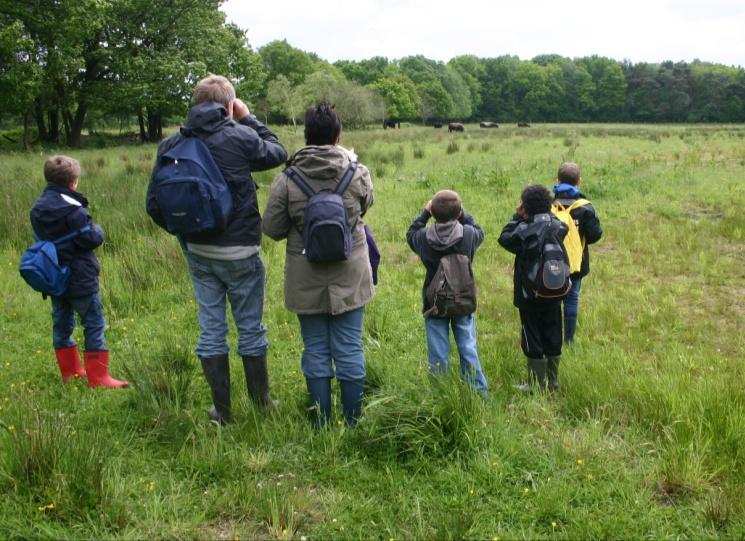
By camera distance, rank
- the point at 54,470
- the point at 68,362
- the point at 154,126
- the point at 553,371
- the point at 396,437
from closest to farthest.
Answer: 1. the point at 54,470
2. the point at 396,437
3. the point at 553,371
4. the point at 68,362
5. the point at 154,126

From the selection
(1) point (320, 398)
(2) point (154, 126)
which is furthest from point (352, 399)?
(2) point (154, 126)

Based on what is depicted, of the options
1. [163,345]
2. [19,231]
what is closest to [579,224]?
[163,345]

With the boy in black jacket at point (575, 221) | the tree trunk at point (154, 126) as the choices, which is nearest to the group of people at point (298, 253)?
the boy in black jacket at point (575, 221)

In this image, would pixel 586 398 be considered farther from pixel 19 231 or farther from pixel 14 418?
pixel 19 231

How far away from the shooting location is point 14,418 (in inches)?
123

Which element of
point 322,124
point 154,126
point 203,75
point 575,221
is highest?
point 203,75

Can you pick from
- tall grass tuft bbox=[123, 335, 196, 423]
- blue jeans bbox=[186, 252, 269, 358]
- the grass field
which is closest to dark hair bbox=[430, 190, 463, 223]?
the grass field

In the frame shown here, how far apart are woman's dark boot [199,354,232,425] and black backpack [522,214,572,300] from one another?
209cm

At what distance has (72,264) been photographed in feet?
13.9

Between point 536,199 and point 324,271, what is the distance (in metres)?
1.70

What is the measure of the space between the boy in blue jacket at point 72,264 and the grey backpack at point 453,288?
92.6 inches

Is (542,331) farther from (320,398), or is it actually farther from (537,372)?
(320,398)

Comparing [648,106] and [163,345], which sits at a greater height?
[648,106]

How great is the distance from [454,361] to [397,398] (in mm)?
1245
